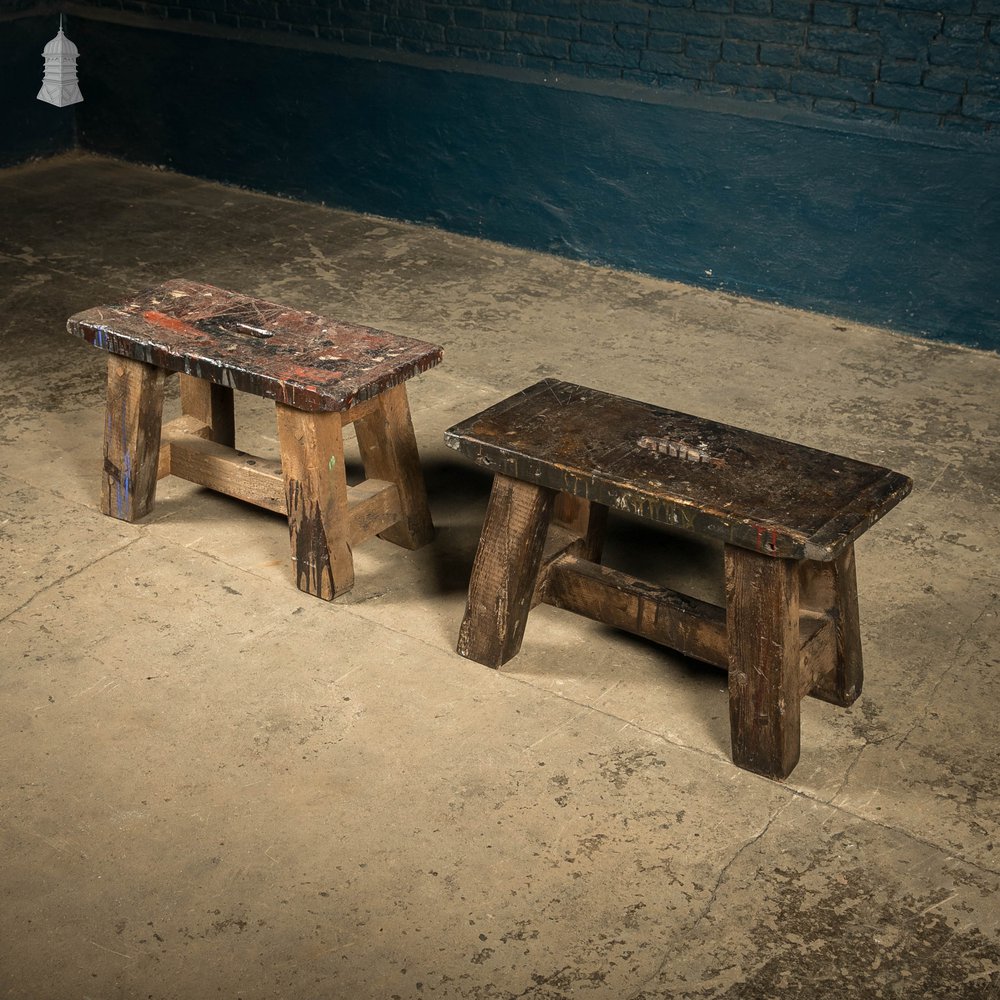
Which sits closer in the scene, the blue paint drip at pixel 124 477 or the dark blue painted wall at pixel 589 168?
the blue paint drip at pixel 124 477

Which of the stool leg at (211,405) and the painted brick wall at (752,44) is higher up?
the painted brick wall at (752,44)

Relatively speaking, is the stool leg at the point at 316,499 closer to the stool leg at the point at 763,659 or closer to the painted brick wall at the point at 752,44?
the stool leg at the point at 763,659

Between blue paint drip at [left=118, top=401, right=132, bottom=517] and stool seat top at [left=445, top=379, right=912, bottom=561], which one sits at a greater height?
stool seat top at [left=445, top=379, right=912, bottom=561]

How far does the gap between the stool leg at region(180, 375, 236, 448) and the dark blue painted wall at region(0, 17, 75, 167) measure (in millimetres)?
3905

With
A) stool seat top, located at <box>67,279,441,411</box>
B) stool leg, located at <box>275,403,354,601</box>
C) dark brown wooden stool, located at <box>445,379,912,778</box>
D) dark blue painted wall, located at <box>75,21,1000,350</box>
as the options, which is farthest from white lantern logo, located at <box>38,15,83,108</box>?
dark brown wooden stool, located at <box>445,379,912,778</box>

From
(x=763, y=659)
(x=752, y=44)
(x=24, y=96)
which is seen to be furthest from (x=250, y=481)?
(x=24, y=96)

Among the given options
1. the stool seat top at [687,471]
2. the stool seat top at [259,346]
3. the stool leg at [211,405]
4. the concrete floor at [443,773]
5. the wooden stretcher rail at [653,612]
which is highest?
the stool seat top at [259,346]

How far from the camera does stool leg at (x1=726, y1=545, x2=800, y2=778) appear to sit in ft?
8.98

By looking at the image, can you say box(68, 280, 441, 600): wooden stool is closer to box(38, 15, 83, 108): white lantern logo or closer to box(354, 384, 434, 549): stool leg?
box(354, 384, 434, 549): stool leg

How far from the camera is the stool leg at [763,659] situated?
2.74 m

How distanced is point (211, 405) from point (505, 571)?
130 cm

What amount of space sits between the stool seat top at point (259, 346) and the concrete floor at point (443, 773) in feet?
1.81

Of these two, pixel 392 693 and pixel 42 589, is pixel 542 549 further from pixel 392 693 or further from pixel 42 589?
pixel 42 589

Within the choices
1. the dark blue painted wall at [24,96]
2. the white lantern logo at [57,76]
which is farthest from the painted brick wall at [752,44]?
the dark blue painted wall at [24,96]
